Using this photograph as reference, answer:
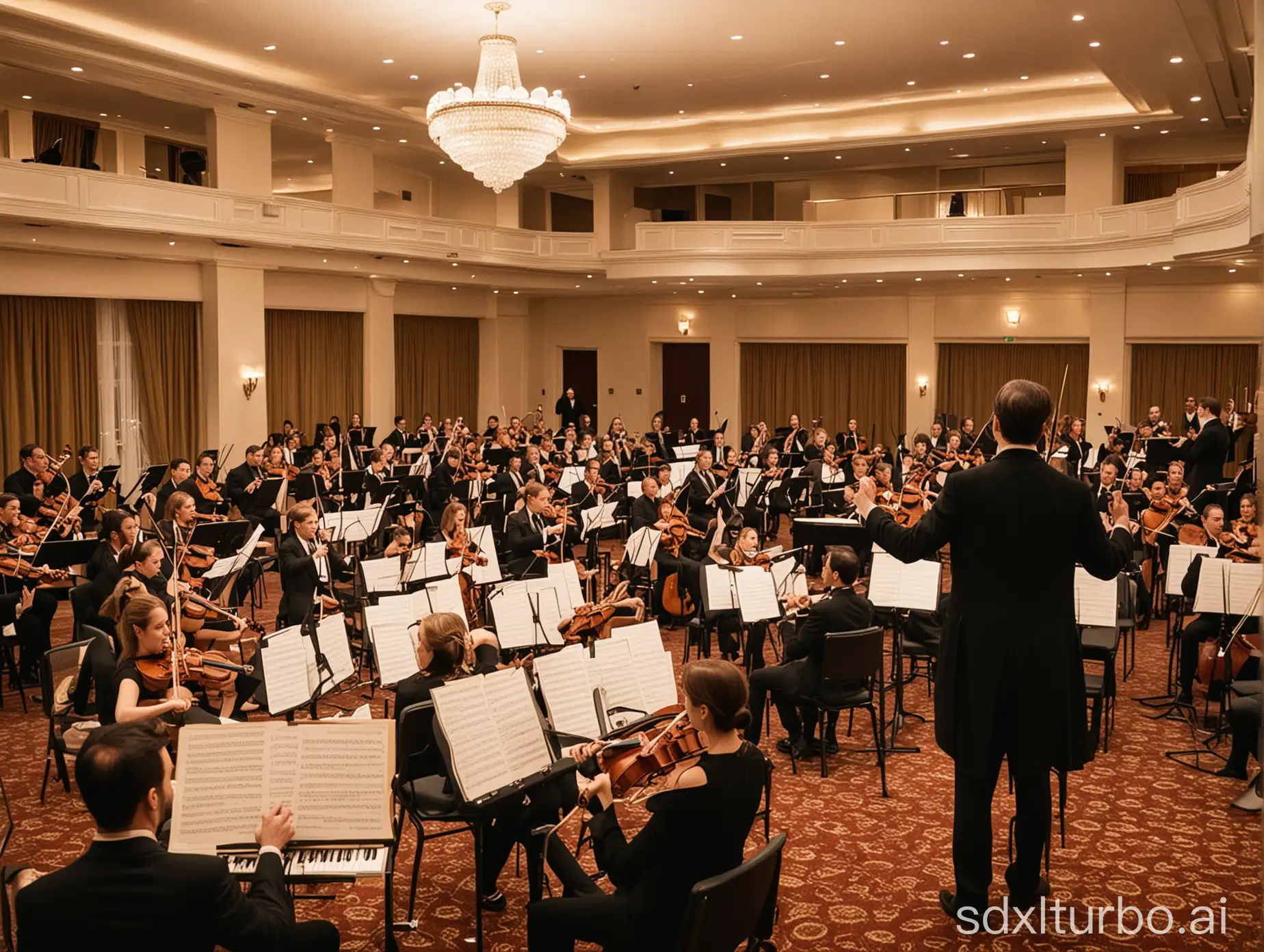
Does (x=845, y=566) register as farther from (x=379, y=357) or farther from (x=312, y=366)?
(x=379, y=357)

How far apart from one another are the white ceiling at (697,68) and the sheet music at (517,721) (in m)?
11.2

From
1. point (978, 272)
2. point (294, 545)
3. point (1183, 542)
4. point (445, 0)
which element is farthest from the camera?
point (978, 272)

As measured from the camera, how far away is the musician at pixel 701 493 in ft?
40.9

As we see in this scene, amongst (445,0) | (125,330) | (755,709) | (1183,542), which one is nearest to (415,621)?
(755,709)

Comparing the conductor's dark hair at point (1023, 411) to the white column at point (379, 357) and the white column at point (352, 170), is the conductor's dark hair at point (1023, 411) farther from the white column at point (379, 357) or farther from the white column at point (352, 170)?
the white column at point (379, 357)

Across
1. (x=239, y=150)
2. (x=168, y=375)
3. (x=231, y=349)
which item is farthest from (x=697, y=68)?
(x=168, y=375)

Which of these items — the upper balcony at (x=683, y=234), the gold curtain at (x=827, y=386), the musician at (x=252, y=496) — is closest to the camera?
the musician at (x=252, y=496)

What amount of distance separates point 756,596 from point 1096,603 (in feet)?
7.14

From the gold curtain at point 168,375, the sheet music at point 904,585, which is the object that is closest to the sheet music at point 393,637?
the sheet music at point 904,585

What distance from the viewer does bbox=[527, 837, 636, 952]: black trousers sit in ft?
11.3

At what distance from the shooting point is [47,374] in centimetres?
1667

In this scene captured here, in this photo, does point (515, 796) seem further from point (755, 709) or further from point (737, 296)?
point (737, 296)

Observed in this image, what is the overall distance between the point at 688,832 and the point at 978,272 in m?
18.7

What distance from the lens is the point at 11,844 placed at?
5.64 m
